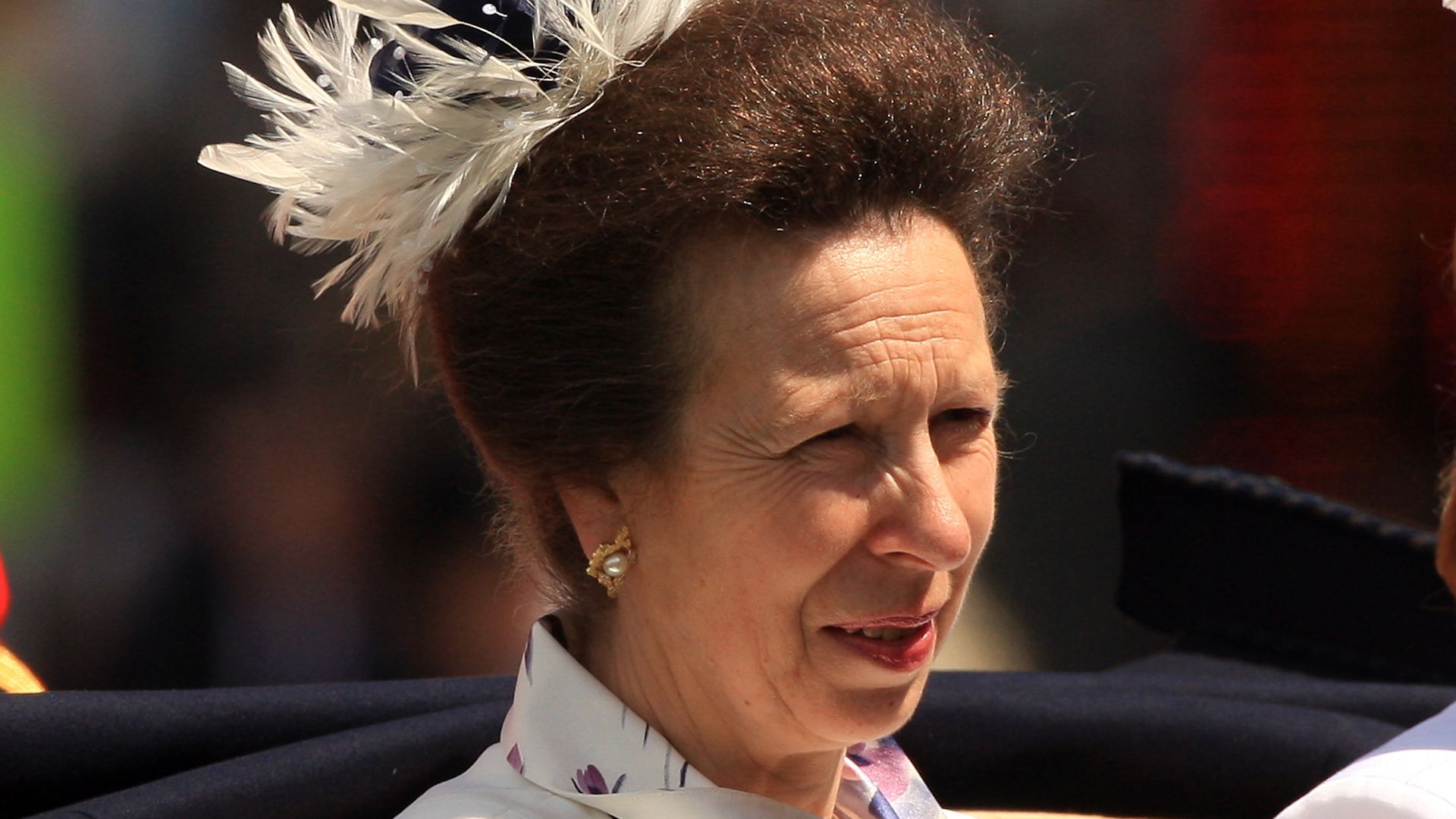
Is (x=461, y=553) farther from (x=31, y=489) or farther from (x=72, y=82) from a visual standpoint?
(x=72, y=82)

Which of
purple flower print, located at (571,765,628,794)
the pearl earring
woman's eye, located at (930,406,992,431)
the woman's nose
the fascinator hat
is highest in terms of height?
the fascinator hat

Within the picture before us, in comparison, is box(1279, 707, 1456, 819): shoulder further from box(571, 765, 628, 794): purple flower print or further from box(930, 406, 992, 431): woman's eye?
box(571, 765, 628, 794): purple flower print

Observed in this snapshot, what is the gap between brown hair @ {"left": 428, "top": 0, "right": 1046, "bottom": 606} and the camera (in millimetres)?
1520

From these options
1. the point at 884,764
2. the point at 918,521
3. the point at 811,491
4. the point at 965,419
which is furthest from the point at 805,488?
the point at 884,764

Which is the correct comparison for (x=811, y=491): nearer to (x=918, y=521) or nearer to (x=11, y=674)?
(x=918, y=521)

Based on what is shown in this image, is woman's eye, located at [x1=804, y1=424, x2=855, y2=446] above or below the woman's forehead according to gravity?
below

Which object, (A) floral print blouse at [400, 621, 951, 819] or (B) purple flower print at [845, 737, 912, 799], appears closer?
(A) floral print blouse at [400, 621, 951, 819]

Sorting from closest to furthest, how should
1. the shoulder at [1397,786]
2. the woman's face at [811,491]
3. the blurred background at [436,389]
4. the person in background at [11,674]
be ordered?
the shoulder at [1397,786] < the woman's face at [811,491] < the person in background at [11,674] < the blurred background at [436,389]

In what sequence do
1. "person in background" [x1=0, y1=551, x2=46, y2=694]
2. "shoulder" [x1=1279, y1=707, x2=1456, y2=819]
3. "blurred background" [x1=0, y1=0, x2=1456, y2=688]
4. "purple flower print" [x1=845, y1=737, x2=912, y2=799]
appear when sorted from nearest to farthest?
"shoulder" [x1=1279, y1=707, x2=1456, y2=819], "purple flower print" [x1=845, y1=737, x2=912, y2=799], "person in background" [x1=0, y1=551, x2=46, y2=694], "blurred background" [x1=0, y1=0, x2=1456, y2=688]

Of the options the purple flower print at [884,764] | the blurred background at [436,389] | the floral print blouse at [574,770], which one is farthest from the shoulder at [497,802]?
the blurred background at [436,389]

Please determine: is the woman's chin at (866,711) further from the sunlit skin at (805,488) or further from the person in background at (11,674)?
the person in background at (11,674)

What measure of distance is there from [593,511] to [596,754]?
0.83 feet

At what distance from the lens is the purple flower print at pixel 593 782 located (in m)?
1.60

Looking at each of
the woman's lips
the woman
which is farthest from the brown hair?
the woman's lips
